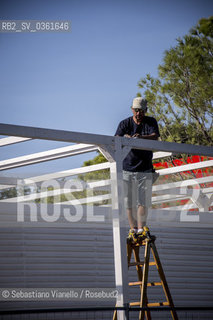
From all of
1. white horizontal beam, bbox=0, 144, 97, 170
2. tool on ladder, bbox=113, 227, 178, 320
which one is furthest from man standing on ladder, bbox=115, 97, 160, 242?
white horizontal beam, bbox=0, 144, 97, 170

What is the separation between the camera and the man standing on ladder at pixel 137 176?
5289 mm

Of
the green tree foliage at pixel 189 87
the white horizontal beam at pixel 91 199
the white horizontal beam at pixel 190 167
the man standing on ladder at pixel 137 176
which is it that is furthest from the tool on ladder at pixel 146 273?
the green tree foliage at pixel 189 87

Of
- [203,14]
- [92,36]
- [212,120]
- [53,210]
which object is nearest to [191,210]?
[53,210]

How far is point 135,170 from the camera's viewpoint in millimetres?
5418

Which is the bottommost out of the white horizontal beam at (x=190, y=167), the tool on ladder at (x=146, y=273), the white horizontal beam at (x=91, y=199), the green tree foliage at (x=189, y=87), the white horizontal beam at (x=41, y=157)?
the tool on ladder at (x=146, y=273)

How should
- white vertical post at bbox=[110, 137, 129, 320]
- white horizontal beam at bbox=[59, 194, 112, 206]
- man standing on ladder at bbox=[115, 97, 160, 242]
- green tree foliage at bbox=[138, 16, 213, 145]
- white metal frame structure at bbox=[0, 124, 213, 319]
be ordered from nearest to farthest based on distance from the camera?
white metal frame structure at bbox=[0, 124, 213, 319], white vertical post at bbox=[110, 137, 129, 320], man standing on ladder at bbox=[115, 97, 160, 242], white horizontal beam at bbox=[59, 194, 112, 206], green tree foliage at bbox=[138, 16, 213, 145]

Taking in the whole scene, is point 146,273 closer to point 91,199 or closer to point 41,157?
point 91,199

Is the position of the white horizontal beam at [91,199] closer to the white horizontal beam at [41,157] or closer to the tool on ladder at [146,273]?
the white horizontal beam at [41,157]

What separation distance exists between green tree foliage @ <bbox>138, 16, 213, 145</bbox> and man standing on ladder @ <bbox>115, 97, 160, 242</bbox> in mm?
6980

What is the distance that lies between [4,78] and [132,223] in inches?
509

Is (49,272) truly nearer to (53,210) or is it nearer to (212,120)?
(53,210)

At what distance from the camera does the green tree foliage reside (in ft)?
40.3

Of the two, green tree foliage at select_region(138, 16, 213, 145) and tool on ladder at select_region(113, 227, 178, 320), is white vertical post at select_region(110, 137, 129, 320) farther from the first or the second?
green tree foliage at select_region(138, 16, 213, 145)

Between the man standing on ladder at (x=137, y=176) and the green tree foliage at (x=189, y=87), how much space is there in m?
6.98
